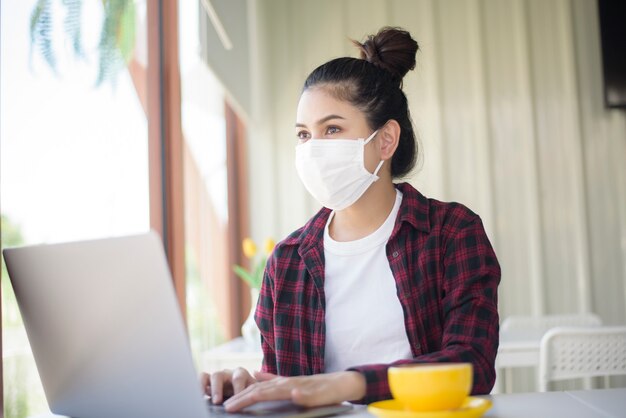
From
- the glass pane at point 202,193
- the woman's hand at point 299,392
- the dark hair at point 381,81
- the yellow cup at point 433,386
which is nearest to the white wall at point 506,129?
the glass pane at point 202,193

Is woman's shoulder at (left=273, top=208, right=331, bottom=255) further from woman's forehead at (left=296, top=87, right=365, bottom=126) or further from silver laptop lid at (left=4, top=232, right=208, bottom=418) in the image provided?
silver laptop lid at (left=4, top=232, right=208, bottom=418)

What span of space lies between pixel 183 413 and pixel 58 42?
1.08 meters

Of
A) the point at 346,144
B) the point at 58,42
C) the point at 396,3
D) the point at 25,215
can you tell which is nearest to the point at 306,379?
the point at 346,144

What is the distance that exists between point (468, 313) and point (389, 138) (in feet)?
1.61

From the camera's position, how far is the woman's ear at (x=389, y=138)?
1419 mm

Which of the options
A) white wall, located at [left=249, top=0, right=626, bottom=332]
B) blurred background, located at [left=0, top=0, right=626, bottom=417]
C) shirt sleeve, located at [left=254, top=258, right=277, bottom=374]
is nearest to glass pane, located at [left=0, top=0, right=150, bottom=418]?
shirt sleeve, located at [left=254, top=258, right=277, bottom=374]

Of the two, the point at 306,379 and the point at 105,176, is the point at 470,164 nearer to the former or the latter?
the point at 105,176

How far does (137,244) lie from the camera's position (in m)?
0.65

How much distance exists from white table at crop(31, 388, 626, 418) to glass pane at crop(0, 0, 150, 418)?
528 millimetres

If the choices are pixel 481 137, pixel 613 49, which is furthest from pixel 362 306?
pixel 613 49

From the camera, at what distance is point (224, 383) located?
94 centimetres

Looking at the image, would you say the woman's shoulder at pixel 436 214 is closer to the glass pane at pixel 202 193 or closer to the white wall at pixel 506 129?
the glass pane at pixel 202 193

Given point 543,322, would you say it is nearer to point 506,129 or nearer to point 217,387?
point 506,129

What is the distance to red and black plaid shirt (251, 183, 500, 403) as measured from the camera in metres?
1.08
